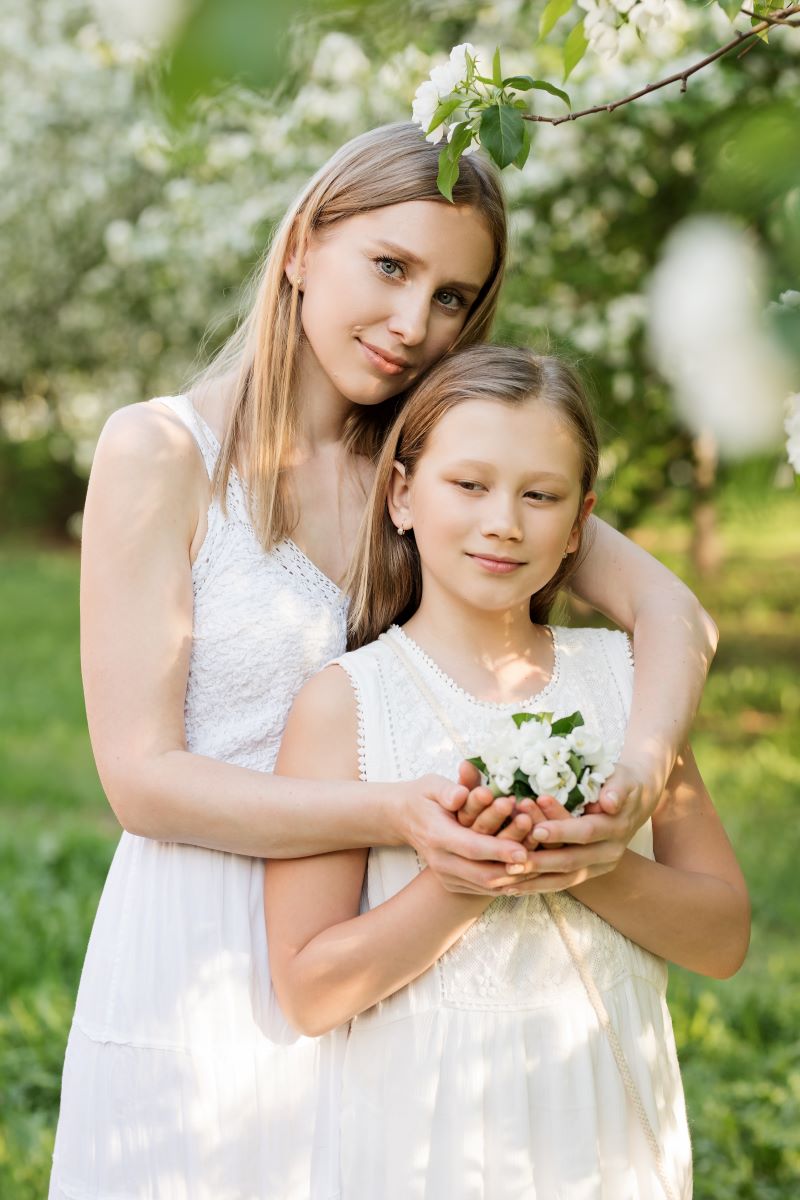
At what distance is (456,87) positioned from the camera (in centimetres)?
167

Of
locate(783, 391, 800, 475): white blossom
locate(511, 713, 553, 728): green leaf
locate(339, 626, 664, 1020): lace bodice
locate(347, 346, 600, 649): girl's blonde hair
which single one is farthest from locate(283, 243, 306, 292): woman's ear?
locate(783, 391, 800, 475): white blossom

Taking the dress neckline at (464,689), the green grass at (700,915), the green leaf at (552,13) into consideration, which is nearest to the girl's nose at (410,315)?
the dress neckline at (464,689)

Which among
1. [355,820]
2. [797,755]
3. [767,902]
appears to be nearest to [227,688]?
[355,820]

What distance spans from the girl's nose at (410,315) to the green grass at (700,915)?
577 millimetres

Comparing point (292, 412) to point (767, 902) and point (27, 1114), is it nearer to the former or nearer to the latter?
point (27, 1114)

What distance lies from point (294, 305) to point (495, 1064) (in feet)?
4.10

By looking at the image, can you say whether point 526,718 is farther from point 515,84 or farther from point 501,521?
point 515,84

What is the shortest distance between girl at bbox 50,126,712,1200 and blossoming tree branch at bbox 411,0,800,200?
16.3 inches

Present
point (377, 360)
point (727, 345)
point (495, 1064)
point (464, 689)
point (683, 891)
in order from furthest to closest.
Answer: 1. point (377, 360)
2. point (464, 689)
3. point (683, 891)
4. point (495, 1064)
5. point (727, 345)

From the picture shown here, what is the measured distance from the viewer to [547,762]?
1606 mm

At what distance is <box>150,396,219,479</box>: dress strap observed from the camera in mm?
2125

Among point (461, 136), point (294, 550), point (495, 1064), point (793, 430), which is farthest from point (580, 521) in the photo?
point (793, 430)

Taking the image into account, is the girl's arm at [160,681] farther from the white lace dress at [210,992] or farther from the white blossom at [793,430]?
the white blossom at [793,430]

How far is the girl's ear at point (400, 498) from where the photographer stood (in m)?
2.17
